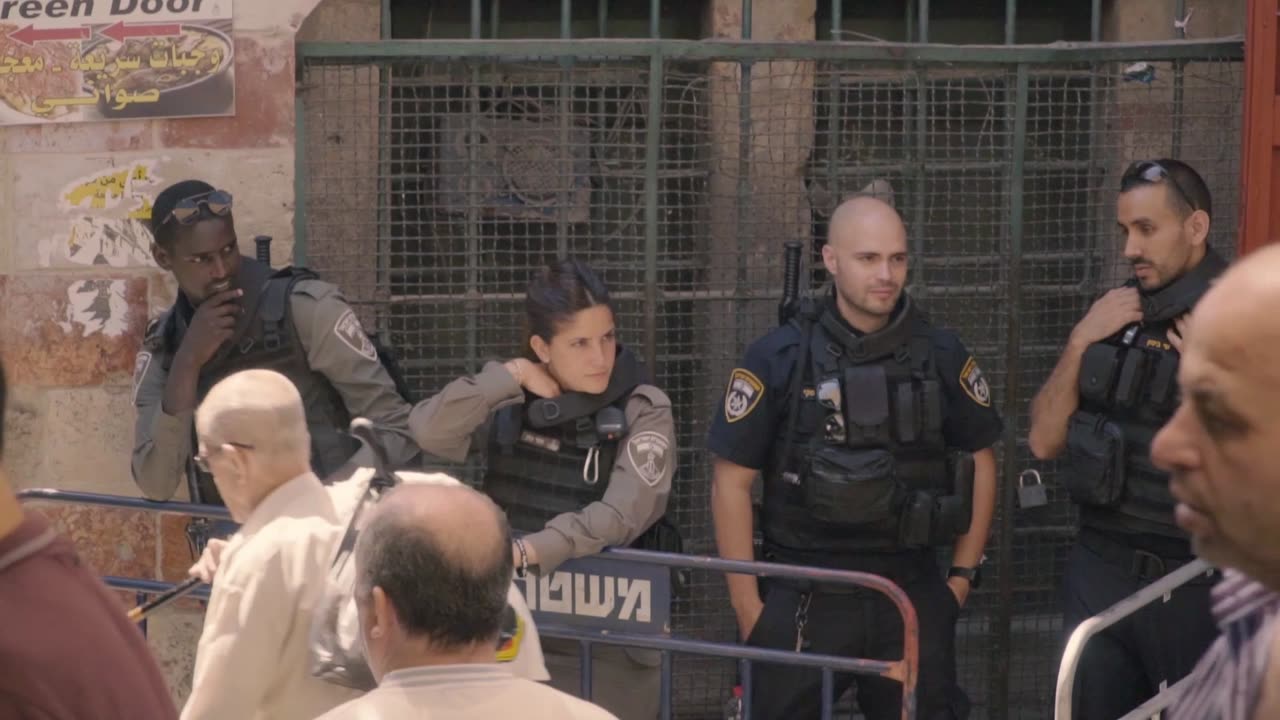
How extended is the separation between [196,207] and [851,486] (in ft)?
7.14

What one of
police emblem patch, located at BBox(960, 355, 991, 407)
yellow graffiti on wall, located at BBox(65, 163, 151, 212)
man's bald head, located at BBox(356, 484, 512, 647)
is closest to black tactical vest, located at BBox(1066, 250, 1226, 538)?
police emblem patch, located at BBox(960, 355, 991, 407)

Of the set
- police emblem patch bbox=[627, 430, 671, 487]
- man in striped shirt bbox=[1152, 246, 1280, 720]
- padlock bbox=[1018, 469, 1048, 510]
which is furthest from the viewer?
padlock bbox=[1018, 469, 1048, 510]

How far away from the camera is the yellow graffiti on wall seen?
5.89m

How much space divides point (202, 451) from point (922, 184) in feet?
10.2

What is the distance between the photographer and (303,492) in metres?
3.80

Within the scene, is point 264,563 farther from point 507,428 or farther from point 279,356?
point 279,356

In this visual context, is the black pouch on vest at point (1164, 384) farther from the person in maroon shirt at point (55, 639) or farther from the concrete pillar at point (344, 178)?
the person in maroon shirt at point (55, 639)

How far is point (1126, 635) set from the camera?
17.1ft

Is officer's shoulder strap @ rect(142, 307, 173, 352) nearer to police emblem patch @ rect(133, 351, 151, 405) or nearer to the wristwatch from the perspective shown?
police emblem patch @ rect(133, 351, 151, 405)

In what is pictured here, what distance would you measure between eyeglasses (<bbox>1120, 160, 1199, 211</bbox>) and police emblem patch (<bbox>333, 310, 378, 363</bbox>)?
233 cm

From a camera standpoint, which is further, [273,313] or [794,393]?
[273,313]

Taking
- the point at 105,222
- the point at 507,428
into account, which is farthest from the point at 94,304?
the point at 507,428

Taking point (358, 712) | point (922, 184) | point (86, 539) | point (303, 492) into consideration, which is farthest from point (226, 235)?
point (358, 712)

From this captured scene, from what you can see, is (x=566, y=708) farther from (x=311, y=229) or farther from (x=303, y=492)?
(x=311, y=229)
